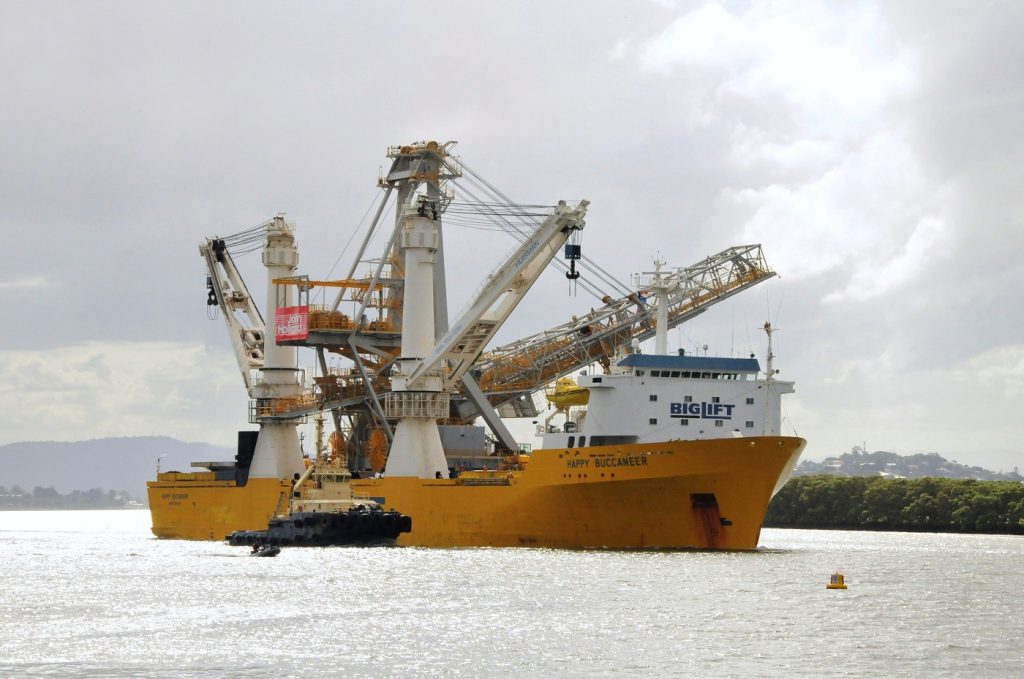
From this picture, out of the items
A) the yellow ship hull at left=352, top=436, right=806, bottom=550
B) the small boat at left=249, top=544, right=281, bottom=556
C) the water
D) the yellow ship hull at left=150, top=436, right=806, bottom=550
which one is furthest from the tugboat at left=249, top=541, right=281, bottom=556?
the yellow ship hull at left=352, top=436, right=806, bottom=550

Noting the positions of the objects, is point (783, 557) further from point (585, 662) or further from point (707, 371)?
point (585, 662)

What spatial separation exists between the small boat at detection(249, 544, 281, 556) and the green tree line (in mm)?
48424

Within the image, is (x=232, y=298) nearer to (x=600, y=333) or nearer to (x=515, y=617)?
(x=600, y=333)

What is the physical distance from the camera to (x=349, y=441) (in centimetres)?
6769

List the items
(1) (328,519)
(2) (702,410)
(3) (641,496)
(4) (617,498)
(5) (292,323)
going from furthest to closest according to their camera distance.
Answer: (5) (292,323) < (1) (328,519) < (2) (702,410) < (4) (617,498) < (3) (641,496)

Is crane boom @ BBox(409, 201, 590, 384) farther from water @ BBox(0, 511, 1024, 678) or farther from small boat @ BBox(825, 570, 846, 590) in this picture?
small boat @ BBox(825, 570, 846, 590)

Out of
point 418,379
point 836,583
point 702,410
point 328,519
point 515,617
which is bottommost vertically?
point 515,617

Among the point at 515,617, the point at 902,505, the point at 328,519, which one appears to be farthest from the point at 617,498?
the point at 902,505

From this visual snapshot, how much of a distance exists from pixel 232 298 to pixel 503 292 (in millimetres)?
20901

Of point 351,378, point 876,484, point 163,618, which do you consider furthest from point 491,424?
point 876,484

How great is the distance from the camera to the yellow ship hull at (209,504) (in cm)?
6588

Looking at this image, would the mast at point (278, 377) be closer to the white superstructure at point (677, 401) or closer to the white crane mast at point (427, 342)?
the white crane mast at point (427, 342)

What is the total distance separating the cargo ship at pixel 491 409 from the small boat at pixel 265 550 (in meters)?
3.30

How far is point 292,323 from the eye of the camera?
209 feet
